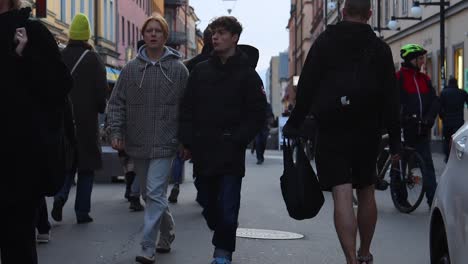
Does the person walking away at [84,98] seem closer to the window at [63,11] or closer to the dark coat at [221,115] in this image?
the dark coat at [221,115]

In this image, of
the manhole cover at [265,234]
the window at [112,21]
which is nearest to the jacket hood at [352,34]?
the manhole cover at [265,234]

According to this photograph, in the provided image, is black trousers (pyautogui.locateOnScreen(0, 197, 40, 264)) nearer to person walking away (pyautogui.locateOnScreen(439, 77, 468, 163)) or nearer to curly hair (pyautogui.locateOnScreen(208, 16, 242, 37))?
curly hair (pyautogui.locateOnScreen(208, 16, 242, 37))

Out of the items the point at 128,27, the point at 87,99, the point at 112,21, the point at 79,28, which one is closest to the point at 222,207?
the point at 87,99

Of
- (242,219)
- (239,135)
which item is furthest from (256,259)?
(242,219)

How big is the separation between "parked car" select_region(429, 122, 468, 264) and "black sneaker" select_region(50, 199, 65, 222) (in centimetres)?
483

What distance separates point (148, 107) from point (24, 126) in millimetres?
3084

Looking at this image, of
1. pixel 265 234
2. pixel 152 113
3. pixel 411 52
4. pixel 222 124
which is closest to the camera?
pixel 222 124

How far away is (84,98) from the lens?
381 inches

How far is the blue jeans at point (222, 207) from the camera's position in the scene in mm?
7082

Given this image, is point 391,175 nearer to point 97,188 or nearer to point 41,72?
point 97,188

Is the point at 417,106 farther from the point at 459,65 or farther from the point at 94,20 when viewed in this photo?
the point at 94,20

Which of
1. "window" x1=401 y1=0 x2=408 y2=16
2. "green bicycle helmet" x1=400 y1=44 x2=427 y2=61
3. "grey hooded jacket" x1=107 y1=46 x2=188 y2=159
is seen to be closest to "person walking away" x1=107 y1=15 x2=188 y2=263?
"grey hooded jacket" x1=107 y1=46 x2=188 y2=159

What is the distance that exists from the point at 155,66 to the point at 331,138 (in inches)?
75.1

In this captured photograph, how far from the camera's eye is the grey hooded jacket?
24.7 ft
